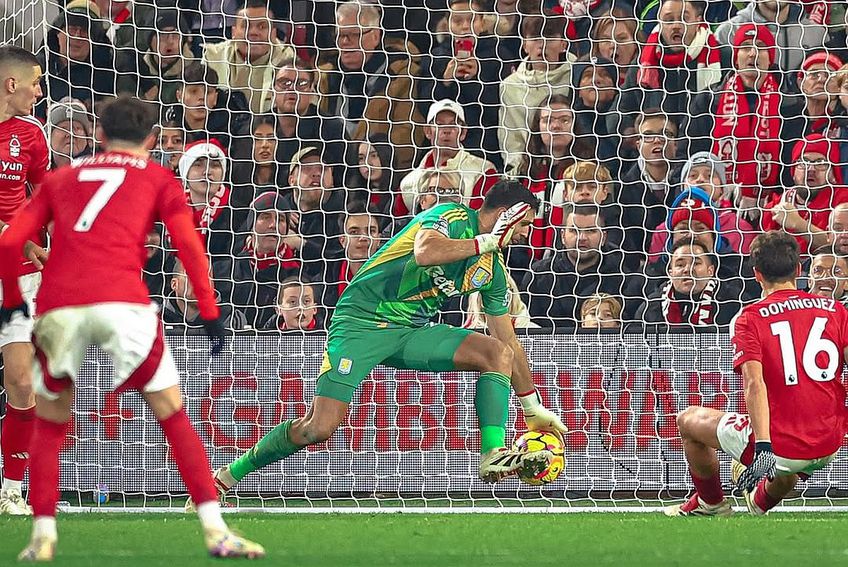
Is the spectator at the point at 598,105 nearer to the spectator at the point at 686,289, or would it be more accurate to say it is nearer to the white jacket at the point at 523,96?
the white jacket at the point at 523,96

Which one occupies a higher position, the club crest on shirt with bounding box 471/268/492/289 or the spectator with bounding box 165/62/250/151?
the spectator with bounding box 165/62/250/151

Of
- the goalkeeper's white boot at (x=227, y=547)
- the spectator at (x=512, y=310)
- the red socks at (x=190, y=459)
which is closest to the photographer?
the goalkeeper's white boot at (x=227, y=547)

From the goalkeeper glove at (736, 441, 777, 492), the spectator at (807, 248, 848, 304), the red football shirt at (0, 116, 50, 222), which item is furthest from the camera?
the spectator at (807, 248, 848, 304)

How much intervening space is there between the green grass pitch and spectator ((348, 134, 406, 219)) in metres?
3.31

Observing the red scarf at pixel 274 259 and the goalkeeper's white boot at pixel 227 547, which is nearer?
the goalkeeper's white boot at pixel 227 547

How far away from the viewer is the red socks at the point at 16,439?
21.5ft

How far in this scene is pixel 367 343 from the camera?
21.6 feet

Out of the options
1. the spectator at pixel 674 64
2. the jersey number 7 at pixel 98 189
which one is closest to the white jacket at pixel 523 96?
the spectator at pixel 674 64

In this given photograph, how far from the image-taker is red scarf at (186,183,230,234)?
360 inches

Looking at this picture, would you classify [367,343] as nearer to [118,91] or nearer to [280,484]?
[280,484]

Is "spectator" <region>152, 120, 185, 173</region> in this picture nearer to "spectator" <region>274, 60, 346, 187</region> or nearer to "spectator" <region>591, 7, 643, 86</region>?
"spectator" <region>274, 60, 346, 187</region>

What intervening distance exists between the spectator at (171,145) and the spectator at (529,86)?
235 cm

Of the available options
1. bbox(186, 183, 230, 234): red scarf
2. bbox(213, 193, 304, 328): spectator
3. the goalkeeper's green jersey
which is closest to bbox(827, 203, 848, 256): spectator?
the goalkeeper's green jersey

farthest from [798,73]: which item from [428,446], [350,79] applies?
[428,446]
